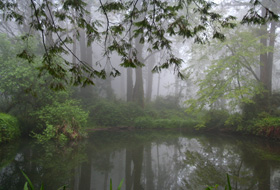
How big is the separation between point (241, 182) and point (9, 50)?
13396 mm

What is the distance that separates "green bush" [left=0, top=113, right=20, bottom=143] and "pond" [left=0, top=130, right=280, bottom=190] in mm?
489

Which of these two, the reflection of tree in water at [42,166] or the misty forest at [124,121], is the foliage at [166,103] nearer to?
the misty forest at [124,121]

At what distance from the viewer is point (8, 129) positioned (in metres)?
8.61

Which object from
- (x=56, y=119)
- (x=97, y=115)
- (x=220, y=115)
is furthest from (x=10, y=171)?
(x=220, y=115)

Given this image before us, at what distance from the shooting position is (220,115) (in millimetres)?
13656

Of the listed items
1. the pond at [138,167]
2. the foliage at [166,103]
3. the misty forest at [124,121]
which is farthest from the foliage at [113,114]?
the pond at [138,167]

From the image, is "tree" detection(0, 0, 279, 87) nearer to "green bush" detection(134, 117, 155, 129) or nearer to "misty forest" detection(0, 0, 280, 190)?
"misty forest" detection(0, 0, 280, 190)

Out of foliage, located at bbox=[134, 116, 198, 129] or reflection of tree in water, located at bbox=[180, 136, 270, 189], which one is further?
foliage, located at bbox=[134, 116, 198, 129]

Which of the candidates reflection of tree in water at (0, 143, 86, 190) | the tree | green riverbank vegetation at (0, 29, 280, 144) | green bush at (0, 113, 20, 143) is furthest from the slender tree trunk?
the tree

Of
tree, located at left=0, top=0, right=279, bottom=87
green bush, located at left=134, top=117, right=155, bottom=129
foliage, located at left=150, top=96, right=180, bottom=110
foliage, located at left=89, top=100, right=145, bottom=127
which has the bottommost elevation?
green bush, located at left=134, top=117, right=155, bottom=129

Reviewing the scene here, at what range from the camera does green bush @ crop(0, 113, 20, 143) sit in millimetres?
8295

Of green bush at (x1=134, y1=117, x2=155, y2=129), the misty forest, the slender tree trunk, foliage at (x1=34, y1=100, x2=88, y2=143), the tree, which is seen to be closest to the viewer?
the tree

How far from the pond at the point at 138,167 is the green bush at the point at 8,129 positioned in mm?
489

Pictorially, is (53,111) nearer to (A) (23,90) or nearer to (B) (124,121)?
(A) (23,90)
